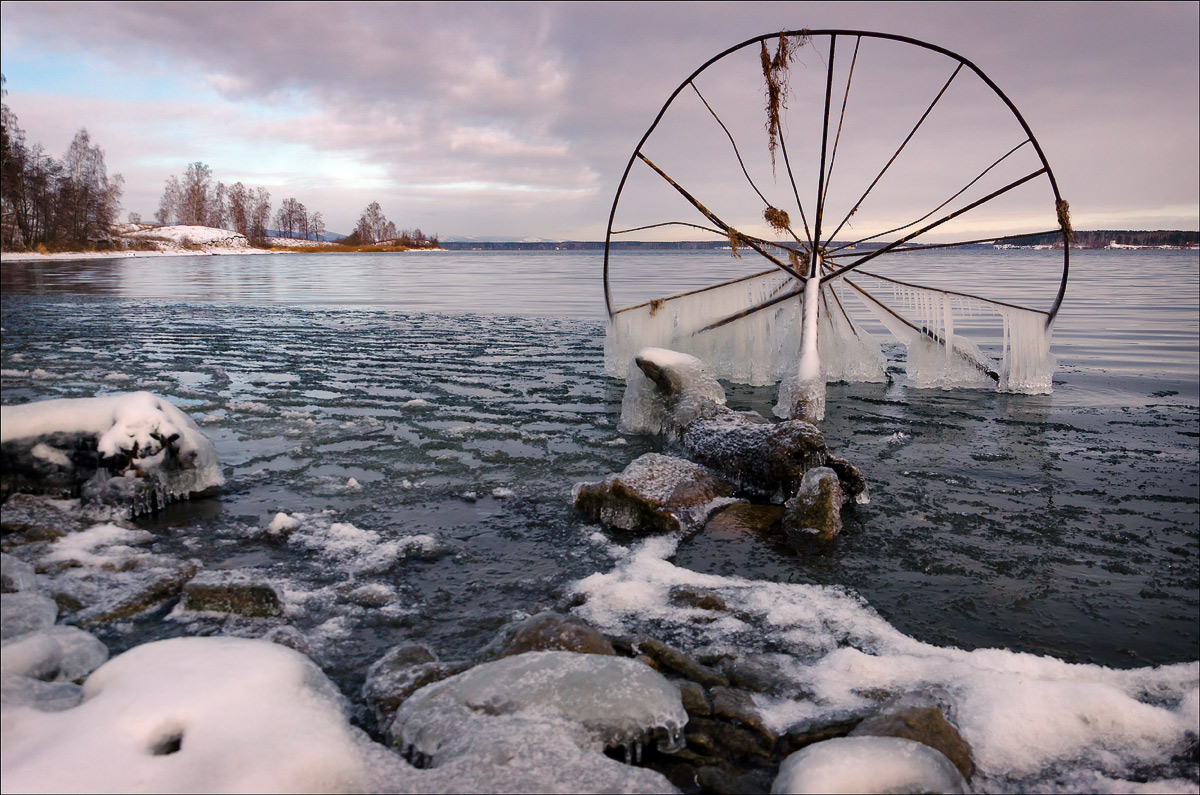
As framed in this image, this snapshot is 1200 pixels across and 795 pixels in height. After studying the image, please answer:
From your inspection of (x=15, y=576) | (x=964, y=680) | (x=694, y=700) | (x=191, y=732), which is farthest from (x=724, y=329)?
(x=191, y=732)

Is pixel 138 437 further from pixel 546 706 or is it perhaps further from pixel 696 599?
pixel 696 599

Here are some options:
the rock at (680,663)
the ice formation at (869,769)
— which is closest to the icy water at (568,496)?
the rock at (680,663)

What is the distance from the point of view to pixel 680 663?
4.67m

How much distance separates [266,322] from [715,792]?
908 inches

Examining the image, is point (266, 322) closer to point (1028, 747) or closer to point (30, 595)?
point (30, 595)

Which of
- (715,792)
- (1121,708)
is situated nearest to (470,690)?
(715,792)

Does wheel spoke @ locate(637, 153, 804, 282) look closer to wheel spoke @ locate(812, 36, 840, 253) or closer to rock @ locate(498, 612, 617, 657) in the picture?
wheel spoke @ locate(812, 36, 840, 253)

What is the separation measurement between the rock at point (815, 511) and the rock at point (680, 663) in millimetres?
2474

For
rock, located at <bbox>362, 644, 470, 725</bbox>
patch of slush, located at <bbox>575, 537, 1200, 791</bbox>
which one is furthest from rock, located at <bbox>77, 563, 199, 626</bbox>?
patch of slush, located at <bbox>575, 537, 1200, 791</bbox>

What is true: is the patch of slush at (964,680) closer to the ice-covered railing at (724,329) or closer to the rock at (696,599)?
the rock at (696,599)

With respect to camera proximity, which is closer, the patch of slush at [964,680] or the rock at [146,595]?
the patch of slush at [964,680]

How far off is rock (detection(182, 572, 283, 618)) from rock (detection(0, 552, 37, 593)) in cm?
97

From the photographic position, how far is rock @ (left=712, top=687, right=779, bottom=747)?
157 inches

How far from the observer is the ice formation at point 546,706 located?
3734 millimetres
